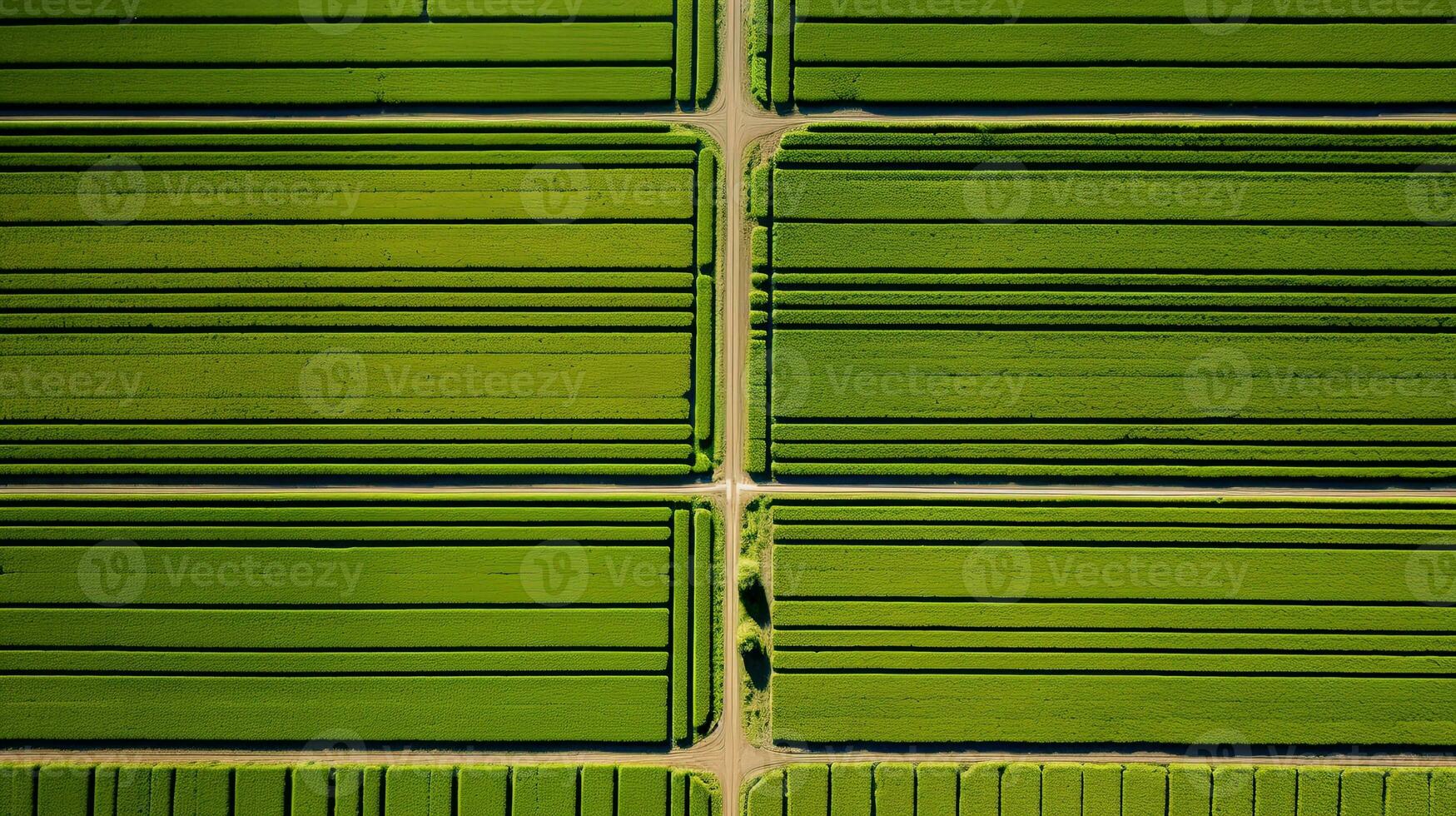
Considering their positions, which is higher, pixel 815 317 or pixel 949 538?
pixel 815 317

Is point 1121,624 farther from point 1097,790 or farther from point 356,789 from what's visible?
point 356,789

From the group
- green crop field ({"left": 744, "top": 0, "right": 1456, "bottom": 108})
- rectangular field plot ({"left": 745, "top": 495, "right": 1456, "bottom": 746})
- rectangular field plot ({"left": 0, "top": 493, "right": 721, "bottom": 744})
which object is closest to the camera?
rectangular field plot ({"left": 745, "top": 495, "right": 1456, "bottom": 746})

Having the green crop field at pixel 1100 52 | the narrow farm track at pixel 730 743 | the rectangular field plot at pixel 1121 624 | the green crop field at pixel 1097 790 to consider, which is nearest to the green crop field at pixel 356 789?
the narrow farm track at pixel 730 743

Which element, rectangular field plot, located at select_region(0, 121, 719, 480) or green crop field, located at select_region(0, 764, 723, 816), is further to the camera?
rectangular field plot, located at select_region(0, 121, 719, 480)

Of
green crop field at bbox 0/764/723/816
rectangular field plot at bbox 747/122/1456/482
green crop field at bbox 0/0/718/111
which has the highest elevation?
green crop field at bbox 0/0/718/111

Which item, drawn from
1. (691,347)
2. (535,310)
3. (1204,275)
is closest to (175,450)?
(535,310)

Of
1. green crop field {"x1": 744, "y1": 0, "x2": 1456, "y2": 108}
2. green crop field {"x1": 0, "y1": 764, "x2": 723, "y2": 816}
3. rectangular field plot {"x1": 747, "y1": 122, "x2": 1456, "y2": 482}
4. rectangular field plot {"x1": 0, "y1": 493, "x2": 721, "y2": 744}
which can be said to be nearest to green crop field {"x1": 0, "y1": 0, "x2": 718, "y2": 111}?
green crop field {"x1": 744, "y1": 0, "x2": 1456, "y2": 108}

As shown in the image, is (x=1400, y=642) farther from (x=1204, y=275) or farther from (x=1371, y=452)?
(x=1204, y=275)

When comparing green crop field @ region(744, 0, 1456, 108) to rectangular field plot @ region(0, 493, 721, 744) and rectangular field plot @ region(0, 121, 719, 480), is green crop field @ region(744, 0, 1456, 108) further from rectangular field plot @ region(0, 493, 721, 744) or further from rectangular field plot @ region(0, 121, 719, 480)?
rectangular field plot @ region(0, 493, 721, 744)
